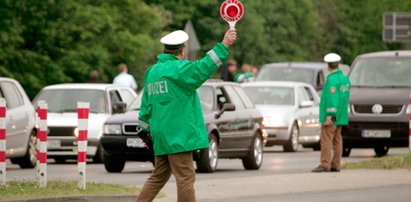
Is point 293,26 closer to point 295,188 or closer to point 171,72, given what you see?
point 295,188

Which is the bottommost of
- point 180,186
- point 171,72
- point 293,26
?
point 293,26

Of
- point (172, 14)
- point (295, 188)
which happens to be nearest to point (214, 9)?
point (172, 14)

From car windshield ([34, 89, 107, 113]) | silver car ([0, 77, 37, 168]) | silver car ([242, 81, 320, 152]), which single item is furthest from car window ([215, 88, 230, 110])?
silver car ([242, 81, 320, 152])

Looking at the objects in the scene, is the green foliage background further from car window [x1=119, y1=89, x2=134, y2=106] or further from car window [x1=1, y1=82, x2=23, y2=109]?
→ car window [x1=1, y1=82, x2=23, y2=109]

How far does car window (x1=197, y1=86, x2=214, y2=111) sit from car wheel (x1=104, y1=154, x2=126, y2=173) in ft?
5.28

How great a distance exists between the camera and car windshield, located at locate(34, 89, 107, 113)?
98.6 feet

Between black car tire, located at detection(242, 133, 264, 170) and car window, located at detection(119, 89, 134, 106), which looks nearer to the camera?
black car tire, located at detection(242, 133, 264, 170)

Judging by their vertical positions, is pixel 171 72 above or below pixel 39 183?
above

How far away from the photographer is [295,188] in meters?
20.0

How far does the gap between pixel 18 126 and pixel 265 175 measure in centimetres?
542

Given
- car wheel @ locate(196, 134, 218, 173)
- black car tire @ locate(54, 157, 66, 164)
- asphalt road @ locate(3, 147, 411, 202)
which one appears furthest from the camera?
black car tire @ locate(54, 157, 66, 164)

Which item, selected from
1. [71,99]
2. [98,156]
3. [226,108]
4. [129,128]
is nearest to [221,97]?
[226,108]

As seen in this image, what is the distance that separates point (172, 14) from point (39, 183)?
45.2m

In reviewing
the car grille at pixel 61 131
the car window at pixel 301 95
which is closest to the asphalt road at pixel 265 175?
the car grille at pixel 61 131
